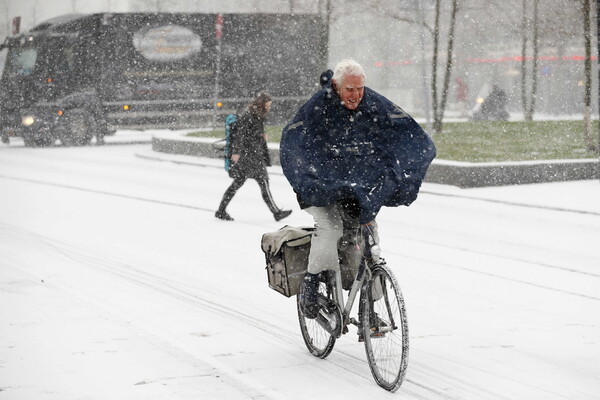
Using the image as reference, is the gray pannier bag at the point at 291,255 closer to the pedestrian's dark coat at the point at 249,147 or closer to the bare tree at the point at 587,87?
the pedestrian's dark coat at the point at 249,147

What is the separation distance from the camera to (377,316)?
19.7ft

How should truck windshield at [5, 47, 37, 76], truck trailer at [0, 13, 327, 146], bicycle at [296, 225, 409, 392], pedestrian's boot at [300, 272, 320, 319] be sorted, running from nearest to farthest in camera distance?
bicycle at [296, 225, 409, 392] → pedestrian's boot at [300, 272, 320, 319] → truck trailer at [0, 13, 327, 146] → truck windshield at [5, 47, 37, 76]

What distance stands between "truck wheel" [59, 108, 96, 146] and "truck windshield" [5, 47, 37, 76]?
179 centimetres

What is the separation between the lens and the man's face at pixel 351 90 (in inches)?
238

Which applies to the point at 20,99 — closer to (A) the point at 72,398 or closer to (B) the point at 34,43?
(B) the point at 34,43

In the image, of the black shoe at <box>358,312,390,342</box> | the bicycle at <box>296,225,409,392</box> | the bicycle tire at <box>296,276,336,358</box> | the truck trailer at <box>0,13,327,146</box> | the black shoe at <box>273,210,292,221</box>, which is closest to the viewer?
the bicycle at <box>296,225,409,392</box>

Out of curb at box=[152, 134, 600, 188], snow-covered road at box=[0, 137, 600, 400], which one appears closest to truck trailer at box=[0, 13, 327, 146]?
curb at box=[152, 134, 600, 188]

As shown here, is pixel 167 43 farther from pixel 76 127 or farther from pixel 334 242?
pixel 334 242

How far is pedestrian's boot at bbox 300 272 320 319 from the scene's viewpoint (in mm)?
6445

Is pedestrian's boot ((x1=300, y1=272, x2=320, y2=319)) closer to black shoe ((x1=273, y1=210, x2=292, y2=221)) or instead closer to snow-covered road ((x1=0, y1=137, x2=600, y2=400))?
snow-covered road ((x1=0, y1=137, x2=600, y2=400))

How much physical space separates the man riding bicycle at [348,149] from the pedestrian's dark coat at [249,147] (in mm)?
6994

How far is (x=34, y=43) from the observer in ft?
105

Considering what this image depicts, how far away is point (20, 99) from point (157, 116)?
12.8 feet

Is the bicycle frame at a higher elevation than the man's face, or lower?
lower
